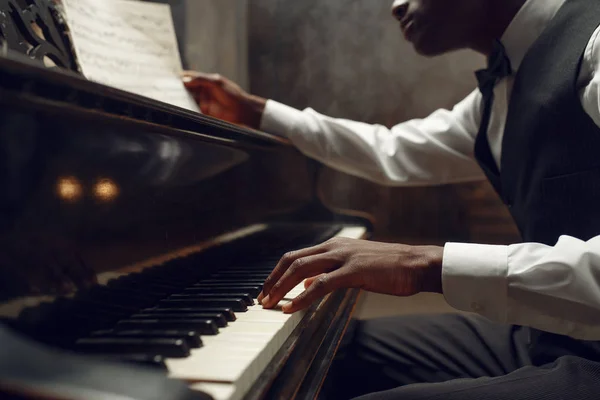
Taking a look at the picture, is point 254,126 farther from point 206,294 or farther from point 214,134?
Result: point 206,294

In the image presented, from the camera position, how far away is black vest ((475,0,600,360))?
1173mm

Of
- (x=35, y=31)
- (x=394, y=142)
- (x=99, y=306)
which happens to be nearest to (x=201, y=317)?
(x=99, y=306)

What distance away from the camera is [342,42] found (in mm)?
3068

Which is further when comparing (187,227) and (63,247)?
(187,227)

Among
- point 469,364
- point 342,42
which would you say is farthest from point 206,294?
point 342,42

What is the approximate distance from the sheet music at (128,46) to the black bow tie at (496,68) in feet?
2.81

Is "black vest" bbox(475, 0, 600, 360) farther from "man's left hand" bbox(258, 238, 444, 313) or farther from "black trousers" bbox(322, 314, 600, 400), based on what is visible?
"man's left hand" bbox(258, 238, 444, 313)

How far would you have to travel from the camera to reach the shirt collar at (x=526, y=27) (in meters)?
1.43

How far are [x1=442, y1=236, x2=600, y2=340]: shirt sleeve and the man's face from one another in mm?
864

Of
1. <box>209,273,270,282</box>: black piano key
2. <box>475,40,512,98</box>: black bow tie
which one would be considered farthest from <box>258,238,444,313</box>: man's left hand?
<box>475,40,512,98</box>: black bow tie

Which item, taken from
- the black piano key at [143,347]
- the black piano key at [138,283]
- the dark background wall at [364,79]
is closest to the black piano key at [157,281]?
the black piano key at [138,283]

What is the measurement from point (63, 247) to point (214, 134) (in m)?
0.49

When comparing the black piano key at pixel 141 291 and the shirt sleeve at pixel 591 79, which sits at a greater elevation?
the shirt sleeve at pixel 591 79

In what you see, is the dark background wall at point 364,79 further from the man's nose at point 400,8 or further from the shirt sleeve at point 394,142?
the man's nose at point 400,8
